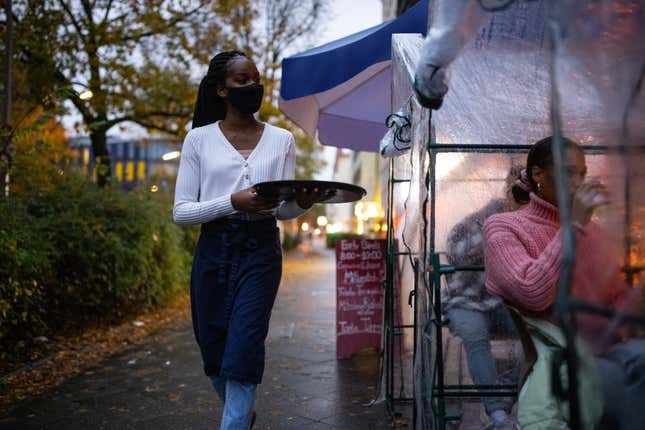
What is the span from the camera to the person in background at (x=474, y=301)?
133 inches

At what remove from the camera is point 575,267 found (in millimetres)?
1464

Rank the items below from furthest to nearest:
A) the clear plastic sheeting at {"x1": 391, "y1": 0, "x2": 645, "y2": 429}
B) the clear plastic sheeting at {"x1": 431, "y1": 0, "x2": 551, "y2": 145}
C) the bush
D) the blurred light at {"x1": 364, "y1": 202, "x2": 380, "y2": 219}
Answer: the blurred light at {"x1": 364, "y1": 202, "x2": 380, "y2": 219}
the bush
the clear plastic sheeting at {"x1": 431, "y1": 0, "x2": 551, "y2": 145}
the clear plastic sheeting at {"x1": 391, "y1": 0, "x2": 645, "y2": 429}

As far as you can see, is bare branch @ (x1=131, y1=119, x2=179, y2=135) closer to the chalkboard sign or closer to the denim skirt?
the chalkboard sign

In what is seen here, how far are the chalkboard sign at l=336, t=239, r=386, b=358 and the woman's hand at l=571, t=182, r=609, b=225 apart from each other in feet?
14.4

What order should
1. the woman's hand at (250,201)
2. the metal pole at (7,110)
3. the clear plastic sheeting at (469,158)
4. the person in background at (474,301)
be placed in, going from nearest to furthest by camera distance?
the woman's hand at (250,201) → the clear plastic sheeting at (469,158) → the person in background at (474,301) → the metal pole at (7,110)

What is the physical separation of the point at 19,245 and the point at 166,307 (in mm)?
5175


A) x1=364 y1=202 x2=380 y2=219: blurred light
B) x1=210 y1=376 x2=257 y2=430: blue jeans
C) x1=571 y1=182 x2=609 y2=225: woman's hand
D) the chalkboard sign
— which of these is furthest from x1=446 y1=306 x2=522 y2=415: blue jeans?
x1=364 y1=202 x2=380 y2=219: blurred light

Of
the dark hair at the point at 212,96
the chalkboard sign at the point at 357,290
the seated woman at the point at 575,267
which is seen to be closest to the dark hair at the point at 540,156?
the seated woman at the point at 575,267

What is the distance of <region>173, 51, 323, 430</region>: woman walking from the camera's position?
269 centimetres

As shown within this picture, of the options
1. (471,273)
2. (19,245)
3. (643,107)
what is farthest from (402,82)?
(19,245)

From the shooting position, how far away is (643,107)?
182 centimetres

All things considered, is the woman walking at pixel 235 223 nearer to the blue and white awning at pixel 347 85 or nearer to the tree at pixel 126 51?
the blue and white awning at pixel 347 85

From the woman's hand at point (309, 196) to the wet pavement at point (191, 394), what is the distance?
2.04 meters

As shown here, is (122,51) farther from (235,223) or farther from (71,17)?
(235,223)
